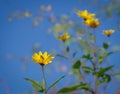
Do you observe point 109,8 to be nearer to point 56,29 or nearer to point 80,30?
point 80,30

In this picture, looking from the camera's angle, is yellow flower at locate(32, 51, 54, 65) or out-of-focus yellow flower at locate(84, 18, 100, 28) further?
out-of-focus yellow flower at locate(84, 18, 100, 28)

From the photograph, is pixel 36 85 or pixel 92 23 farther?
pixel 92 23

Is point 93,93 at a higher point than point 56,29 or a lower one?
lower

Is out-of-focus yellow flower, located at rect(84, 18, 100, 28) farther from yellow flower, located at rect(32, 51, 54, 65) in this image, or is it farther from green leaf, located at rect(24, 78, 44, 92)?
green leaf, located at rect(24, 78, 44, 92)

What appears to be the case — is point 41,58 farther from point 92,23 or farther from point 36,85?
point 92,23

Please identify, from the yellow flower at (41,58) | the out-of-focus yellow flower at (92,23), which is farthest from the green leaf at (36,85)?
the out-of-focus yellow flower at (92,23)

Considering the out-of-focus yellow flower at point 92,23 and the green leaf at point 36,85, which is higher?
the out-of-focus yellow flower at point 92,23

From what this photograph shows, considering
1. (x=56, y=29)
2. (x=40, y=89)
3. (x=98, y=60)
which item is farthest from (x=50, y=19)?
(x=40, y=89)

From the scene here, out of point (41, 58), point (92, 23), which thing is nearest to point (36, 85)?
point (41, 58)

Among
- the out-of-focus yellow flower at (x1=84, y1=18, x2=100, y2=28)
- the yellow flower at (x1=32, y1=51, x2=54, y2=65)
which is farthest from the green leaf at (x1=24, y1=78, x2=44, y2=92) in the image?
the out-of-focus yellow flower at (x1=84, y1=18, x2=100, y2=28)

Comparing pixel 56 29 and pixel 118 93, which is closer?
pixel 118 93

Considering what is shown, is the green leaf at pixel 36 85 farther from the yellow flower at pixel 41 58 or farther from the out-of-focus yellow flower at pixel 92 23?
the out-of-focus yellow flower at pixel 92 23
